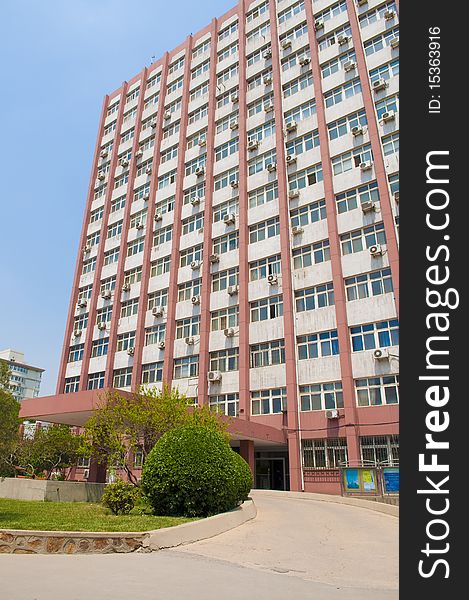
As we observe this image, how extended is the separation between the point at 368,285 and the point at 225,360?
10.0m

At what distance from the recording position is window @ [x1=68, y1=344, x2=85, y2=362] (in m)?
38.0

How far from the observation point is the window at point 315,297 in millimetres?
26188

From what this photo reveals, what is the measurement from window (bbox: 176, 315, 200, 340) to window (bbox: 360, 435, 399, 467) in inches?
515

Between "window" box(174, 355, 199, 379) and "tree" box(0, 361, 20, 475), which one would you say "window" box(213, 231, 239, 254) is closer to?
"window" box(174, 355, 199, 379)

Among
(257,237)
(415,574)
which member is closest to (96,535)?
(415,574)

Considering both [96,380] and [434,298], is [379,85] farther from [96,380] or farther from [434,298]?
[96,380]

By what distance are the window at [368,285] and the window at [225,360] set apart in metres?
8.00

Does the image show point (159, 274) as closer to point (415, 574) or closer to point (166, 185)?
point (166, 185)

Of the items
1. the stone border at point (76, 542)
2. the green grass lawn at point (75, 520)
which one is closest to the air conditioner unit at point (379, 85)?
the green grass lawn at point (75, 520)

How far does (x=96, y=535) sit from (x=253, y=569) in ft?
9.42

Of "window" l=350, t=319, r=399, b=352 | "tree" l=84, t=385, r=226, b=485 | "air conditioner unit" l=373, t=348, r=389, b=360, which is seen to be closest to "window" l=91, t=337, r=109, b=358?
"tree" l=84, t=385, r=226, b=485

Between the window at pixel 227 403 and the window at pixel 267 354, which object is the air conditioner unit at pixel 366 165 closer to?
the window at pixel 267 354

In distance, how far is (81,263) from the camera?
136 feet

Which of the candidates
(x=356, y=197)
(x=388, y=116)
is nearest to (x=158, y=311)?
(x=356, y=197)
